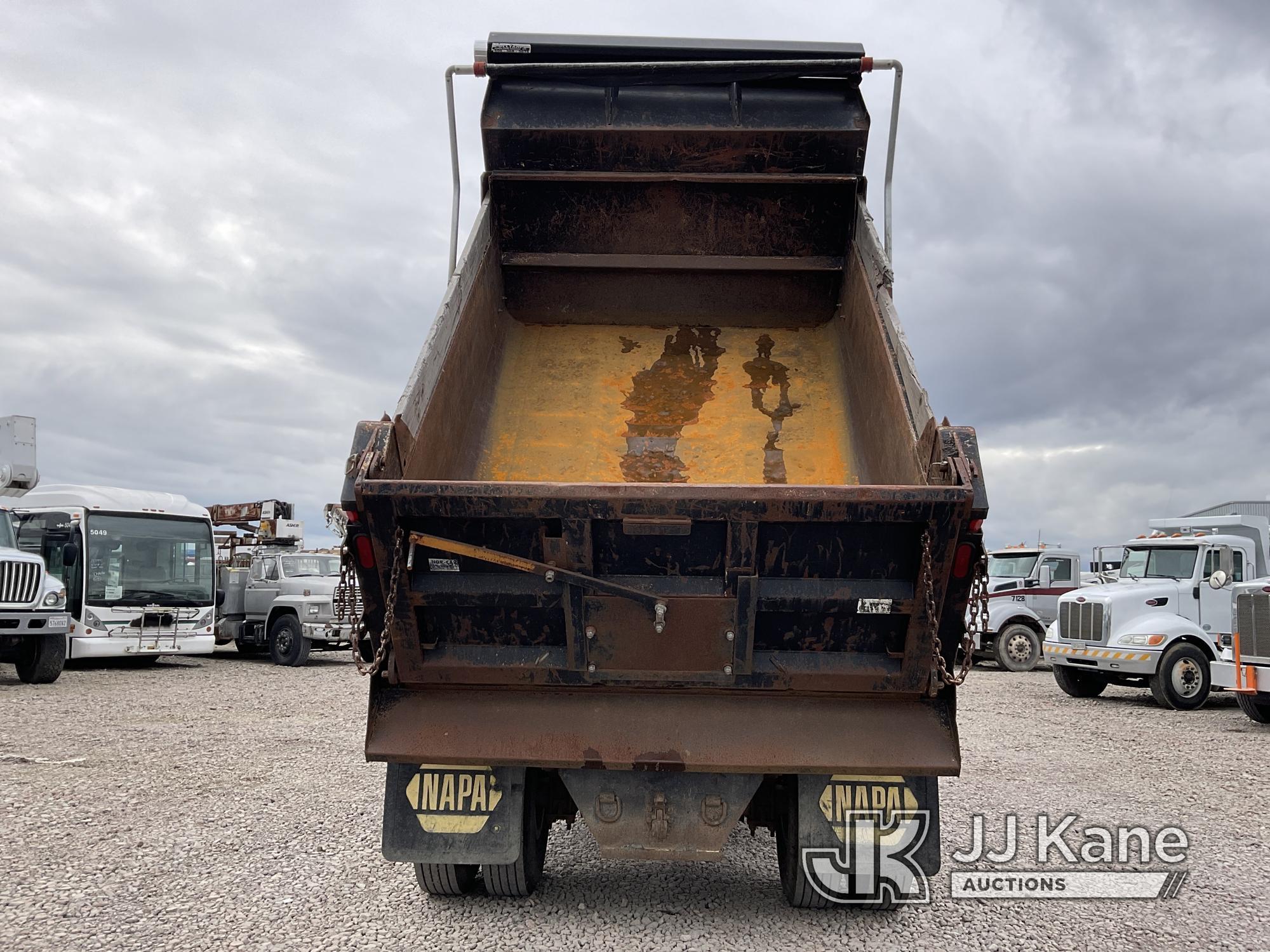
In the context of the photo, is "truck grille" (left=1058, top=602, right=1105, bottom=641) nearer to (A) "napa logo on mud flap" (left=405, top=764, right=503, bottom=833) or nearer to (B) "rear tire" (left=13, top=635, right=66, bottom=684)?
(A) "napa logo on mud flap" (left=405, top=764, right=503, bottom=833)

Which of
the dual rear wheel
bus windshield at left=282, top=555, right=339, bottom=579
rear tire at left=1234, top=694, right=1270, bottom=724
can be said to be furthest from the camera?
bus windshield at left=282, top=555, right=339, bottom=579

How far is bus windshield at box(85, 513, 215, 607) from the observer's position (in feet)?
48.0

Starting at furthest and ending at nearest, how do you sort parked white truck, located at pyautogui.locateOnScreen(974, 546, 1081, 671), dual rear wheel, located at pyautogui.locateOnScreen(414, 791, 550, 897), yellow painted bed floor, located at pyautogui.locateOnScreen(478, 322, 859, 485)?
parked white truck, located at pyautogui.locateOnScreen(974, 546, 1081, 671)
yellow painted bed floor, located at pyautogui.locateOnScreen(478, 322, 859, 485)
dual rear wheel, located at pyautogui.locateOnScreen(414, 791, 550, 897)

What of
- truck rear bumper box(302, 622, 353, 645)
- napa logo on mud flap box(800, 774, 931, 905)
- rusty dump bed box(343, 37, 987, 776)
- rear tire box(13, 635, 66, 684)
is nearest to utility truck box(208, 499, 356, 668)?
truck rear bumper box(302, 622, 353, 645)

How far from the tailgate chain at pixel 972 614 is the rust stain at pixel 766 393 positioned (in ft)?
4.77

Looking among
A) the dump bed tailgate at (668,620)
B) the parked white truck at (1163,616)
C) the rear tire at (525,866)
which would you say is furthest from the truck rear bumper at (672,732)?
the parked white truck at (1163,616)

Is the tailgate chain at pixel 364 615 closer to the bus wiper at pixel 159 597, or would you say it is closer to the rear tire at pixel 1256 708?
the rear tire at pixel 1256 708

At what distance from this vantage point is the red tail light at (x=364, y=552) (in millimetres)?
3449

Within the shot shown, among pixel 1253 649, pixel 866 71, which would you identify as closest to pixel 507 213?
pixel 866 71

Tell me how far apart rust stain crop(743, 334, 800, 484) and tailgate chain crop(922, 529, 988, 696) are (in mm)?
1452

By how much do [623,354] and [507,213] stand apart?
108cm

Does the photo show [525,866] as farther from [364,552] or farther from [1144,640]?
[1144,640]

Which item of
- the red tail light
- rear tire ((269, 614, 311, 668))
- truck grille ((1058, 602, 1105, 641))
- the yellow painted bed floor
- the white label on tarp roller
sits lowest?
rear tire ((269, 614, 311, 668))

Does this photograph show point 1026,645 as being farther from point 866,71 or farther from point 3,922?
point 3,922
